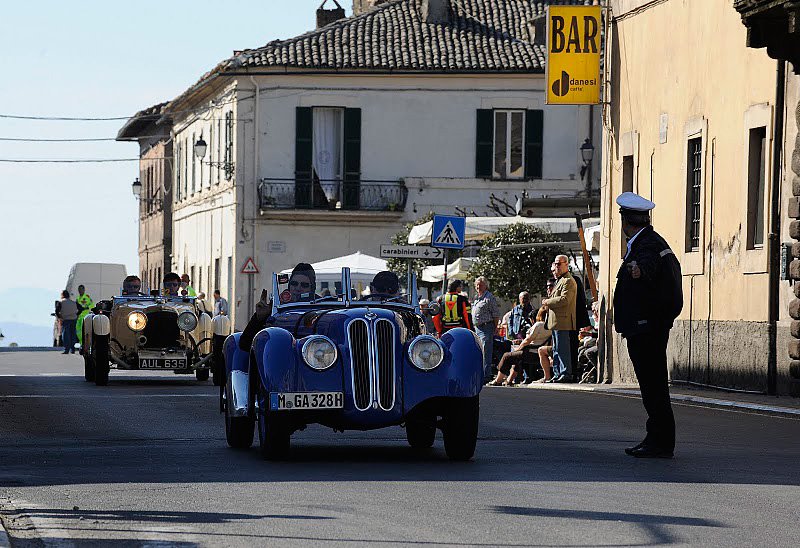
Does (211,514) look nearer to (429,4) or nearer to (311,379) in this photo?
(311,379)

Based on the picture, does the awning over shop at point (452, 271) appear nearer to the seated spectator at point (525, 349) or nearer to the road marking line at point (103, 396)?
the seated spectator at point (525, 349)

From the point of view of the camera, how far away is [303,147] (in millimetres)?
52781

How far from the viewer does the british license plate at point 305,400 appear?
41.9ft

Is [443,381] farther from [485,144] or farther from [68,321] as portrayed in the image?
[485,144]

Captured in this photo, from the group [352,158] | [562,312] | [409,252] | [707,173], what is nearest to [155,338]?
[562,312]

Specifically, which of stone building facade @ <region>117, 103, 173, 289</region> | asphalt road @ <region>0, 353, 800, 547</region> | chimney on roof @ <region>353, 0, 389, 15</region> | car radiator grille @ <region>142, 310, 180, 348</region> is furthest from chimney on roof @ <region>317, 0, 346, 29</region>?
asphalt road @ <region>0, 353, 800, 547</region>

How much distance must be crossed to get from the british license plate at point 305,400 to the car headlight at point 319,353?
0.62ft

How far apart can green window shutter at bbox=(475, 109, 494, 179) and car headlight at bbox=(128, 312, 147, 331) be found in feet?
87.3

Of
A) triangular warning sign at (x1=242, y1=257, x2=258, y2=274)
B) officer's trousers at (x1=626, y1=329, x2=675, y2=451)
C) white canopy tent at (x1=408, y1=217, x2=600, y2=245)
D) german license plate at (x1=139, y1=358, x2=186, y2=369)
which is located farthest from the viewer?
triangular warning sign at (x1=242, y1=257, x2=258, y2=274)

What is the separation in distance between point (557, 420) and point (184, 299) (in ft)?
37.3

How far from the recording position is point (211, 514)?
9.61 metres

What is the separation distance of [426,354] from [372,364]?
38cm

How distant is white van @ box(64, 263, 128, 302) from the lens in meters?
66.7

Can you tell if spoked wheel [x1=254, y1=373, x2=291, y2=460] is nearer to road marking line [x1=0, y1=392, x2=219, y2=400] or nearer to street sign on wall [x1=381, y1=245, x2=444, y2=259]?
road marking line [x1=0, y1=392, x2=219, y2=400]
